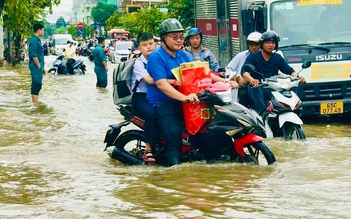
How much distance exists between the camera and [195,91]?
7883 mm

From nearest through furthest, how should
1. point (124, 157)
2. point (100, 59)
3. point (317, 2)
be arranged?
point (124, 157) < point (317, 2) < point (100, 59)

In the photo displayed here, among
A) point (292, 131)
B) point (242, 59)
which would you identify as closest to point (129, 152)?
point (292, 131)

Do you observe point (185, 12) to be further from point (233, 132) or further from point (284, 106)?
point (233, 132)

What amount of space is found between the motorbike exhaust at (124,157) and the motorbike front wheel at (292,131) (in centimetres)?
234

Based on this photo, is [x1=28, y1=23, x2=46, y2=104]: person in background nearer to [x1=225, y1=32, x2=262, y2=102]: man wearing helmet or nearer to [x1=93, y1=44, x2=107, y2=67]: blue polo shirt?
[x1=93, y1=44, x2=107, y2=67]: blue polo shirt

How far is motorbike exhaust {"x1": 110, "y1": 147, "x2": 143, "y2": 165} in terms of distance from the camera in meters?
8.72

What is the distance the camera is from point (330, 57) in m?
12.2

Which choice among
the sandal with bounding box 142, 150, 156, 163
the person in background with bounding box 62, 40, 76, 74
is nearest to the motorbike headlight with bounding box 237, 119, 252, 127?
the sandal with bounding box 142, 150, 156, 163

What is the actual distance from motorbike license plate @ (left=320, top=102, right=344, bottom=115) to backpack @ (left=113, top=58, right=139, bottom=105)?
4.84 meters

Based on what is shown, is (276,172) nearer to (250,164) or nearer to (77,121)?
(250,164)

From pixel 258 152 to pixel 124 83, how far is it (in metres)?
1.68

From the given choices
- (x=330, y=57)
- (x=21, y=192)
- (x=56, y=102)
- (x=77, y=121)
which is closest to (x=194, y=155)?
(x=21, y=192)

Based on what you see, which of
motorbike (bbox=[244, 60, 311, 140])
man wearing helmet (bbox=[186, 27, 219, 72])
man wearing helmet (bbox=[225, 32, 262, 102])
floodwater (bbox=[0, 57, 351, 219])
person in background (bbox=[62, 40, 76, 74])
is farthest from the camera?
person in background (bbox=[62, 40, 76, 74])

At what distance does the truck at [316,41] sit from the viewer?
12.3 metres
